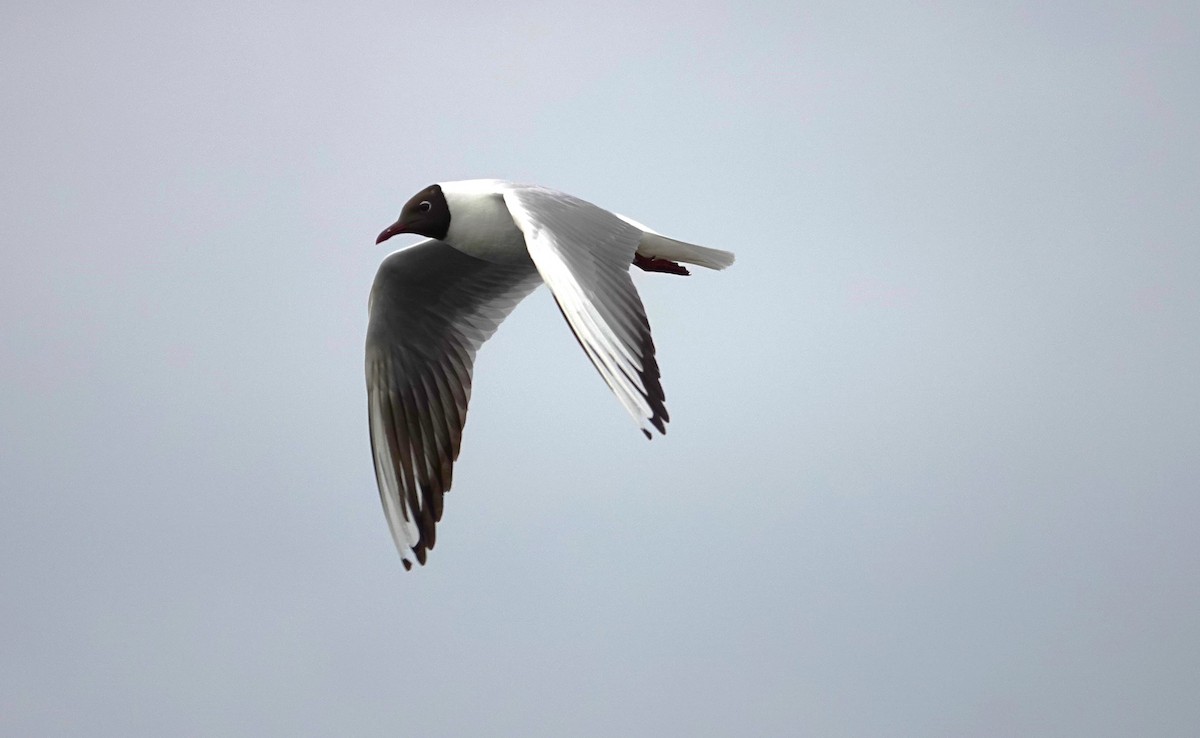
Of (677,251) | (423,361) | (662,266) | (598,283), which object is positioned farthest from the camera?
(423,361)

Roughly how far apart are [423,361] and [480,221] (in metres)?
1.13

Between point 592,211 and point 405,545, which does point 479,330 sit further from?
point 592,211

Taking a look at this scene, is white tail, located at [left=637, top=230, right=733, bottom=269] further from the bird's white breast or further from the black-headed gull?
the bird's white breast

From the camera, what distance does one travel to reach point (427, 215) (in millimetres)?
5000

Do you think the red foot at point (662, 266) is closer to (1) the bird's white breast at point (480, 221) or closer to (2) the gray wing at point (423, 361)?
(2) the gray wing at point (423, 361)

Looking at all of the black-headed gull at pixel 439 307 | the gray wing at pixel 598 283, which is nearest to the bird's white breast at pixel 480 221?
the black-headed gull at pixel 439 307

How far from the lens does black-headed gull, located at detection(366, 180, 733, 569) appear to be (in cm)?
495

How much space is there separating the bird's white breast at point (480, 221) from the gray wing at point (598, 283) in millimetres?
165

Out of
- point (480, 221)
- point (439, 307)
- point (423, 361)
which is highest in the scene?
point (480, 221)

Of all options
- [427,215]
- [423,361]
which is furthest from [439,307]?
[427,215]

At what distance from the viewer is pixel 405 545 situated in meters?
5.62

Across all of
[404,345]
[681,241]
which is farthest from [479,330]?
[681,241]

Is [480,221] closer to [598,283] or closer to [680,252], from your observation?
[680,252]

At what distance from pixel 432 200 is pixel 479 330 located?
3.54ft
